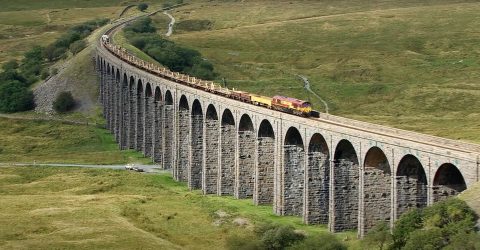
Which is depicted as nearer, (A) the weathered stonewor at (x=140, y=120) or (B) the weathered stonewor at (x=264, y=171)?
(B) the weathered stonewor at (x=264, y=171)

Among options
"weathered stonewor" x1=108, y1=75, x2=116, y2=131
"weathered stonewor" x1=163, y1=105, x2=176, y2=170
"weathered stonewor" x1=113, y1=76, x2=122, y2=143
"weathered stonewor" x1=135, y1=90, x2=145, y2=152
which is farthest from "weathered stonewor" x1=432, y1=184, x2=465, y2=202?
"weathered stonewor" x1=108, y1=75, x2=116, y2=131

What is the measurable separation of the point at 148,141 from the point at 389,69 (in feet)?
242

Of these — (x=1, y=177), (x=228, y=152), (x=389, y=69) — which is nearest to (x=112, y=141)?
(x=1, y=177)

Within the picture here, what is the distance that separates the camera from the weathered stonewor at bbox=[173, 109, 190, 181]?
109500 millimetres

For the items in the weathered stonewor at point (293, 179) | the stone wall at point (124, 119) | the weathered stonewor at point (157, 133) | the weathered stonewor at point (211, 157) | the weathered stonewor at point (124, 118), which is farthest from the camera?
the stone wall at point (124, 119)

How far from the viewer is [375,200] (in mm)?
70312

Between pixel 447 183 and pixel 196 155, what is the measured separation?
4837cm

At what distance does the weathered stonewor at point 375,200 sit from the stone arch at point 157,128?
181ft

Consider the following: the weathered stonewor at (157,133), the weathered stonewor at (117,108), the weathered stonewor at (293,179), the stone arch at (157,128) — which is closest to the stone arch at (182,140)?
the stone arch at (157,128)

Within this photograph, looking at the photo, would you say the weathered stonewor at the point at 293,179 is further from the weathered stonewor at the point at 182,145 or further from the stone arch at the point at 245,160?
the weathered stonewor at the point at 182,145

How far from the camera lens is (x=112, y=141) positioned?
148 meters

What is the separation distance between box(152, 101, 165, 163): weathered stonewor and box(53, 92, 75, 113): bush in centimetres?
4582

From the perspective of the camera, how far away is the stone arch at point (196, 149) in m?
105

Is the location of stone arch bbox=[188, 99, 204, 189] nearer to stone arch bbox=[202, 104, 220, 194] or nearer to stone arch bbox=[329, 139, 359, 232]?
stone arch bbox=[202, 104, 220, 194]
